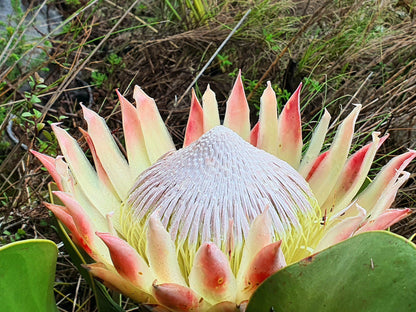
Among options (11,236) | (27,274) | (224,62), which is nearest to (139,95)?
(27,274)

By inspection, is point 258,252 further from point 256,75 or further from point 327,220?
point 256,75

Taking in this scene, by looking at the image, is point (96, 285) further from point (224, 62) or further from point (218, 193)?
point (224, 62)

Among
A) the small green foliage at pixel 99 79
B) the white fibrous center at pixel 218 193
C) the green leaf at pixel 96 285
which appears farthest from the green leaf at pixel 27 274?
the small green foliage at pixel 99 79

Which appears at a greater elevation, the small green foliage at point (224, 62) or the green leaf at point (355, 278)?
the small green foliage at point (224, 62)

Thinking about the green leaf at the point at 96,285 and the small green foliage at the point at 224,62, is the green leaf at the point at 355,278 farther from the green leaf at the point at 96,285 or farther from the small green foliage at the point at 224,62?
the small green foliage at the point at 224,62

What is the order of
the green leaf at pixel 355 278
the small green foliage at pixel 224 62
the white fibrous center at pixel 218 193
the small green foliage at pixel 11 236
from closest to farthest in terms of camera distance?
the green leaf at pixel 355 278 → the white fibrous center at pixel 218 193 → the small green foliage at pixel 11 236 → the small green foliage at pixel 224 62

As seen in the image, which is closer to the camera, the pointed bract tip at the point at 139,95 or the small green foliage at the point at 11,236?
the pointed bract tip at the point at 139,95

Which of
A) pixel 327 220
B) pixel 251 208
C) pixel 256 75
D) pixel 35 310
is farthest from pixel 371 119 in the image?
pixel 35 310
